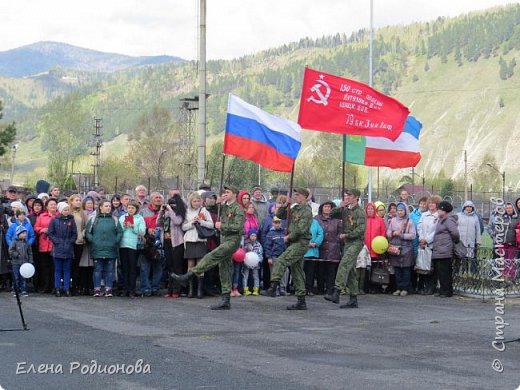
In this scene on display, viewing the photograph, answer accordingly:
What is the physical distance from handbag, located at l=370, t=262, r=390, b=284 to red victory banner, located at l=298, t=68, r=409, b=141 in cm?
254

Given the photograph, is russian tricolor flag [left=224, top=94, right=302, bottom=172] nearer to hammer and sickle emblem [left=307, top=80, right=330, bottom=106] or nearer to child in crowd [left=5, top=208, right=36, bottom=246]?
hammer and sickle emblem [left=307, top=80, right=330, bottom=106]

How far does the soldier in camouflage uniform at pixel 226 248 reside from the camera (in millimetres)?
15969

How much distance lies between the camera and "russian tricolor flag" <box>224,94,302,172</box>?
60.1ft

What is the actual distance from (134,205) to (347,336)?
6687 mm

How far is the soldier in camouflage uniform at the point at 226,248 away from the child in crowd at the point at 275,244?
9.21 ft

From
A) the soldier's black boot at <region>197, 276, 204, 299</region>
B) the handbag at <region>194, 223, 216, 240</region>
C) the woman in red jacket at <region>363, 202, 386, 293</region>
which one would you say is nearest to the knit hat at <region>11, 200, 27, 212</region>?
the handbag at <region>194, 223, 216, 240</region>

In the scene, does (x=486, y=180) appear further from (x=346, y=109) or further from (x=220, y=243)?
(x=220, y=243)

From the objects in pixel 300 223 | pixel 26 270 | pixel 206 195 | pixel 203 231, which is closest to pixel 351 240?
pixel 300 223

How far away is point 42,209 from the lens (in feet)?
62.2

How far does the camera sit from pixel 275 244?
1892 centimetres

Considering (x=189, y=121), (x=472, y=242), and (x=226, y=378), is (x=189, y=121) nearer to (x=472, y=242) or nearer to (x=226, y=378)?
(x=472, y=242)

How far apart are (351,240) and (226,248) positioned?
89.4 inches

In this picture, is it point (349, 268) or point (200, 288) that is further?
point (200, 288)

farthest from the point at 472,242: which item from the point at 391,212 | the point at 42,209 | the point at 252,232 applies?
the point at 42,209
